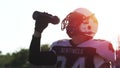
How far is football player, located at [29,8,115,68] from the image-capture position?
27.7ft

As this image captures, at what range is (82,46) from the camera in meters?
8.61

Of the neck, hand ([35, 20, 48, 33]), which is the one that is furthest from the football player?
hand ([35, 20, 48, 33])

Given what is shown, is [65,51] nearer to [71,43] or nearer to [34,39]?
[71,43]

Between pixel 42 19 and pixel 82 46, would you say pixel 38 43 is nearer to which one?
pixel 42 19

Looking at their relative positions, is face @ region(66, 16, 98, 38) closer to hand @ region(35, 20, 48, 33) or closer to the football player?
the football player

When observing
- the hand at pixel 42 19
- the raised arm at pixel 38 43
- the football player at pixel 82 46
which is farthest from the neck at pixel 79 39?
the hand at pixel 42 19

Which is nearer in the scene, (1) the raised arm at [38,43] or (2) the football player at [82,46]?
(1) the raised arm at [38,43]

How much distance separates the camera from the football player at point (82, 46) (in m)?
8.45

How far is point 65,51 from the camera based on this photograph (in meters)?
8.64

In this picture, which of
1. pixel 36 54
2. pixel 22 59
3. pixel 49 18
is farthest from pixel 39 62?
pixel 22 59

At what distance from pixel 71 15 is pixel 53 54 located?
2.50ft

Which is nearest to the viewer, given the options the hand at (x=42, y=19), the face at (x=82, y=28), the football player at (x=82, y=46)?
the hand at (x=42, y=19)

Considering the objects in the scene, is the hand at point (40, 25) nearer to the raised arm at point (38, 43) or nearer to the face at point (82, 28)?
the raised arm at point (38, 43)

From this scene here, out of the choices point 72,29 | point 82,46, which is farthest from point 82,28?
point 82,46
